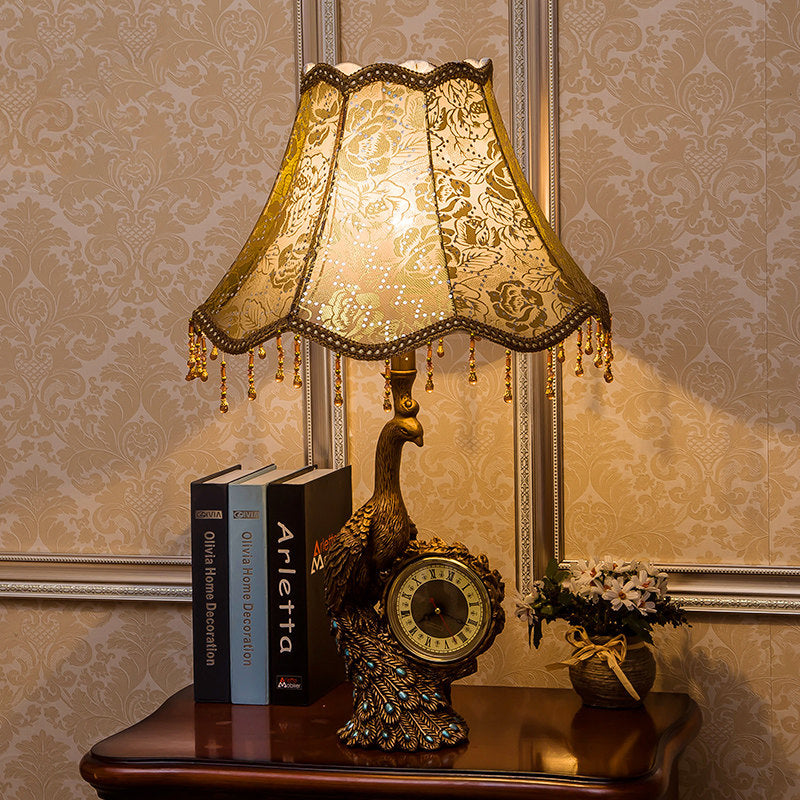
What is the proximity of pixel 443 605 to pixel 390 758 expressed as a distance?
192mm

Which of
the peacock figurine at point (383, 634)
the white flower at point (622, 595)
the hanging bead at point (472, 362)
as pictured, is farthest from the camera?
the white flower at point (622, 595)

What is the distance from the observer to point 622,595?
1331mm

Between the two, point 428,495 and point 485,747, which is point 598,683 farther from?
point 428,495

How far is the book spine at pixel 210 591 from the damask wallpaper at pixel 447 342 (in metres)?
0.25

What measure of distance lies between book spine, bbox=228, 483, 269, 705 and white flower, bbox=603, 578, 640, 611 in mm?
467

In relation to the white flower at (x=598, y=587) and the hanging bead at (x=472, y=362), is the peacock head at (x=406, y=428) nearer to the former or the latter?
the hanging bead at (x=472, y=362)

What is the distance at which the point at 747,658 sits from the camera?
150 cm

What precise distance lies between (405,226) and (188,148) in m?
0.67

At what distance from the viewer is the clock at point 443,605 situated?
1238mm

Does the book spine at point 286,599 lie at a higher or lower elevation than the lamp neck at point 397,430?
lower

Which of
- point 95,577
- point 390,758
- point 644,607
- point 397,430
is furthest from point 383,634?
point 95,577

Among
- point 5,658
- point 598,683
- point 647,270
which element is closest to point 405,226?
point 647,270

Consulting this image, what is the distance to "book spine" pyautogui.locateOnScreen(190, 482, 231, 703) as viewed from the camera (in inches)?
54.8

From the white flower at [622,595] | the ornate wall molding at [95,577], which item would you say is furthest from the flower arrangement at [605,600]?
the ornate wall molding at [95,577]
